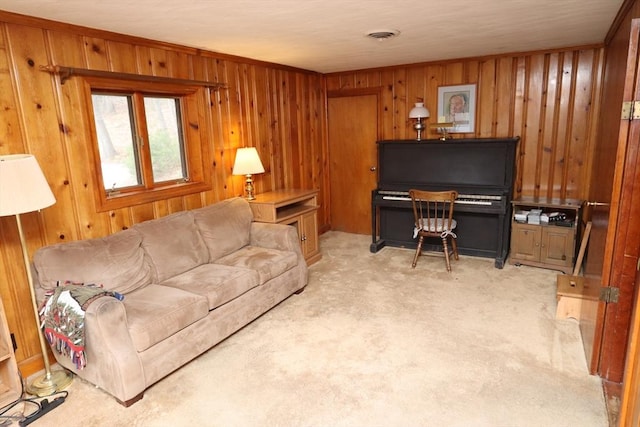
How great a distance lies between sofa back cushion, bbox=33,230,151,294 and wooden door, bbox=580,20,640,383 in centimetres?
283

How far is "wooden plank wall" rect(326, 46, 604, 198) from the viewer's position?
393cm

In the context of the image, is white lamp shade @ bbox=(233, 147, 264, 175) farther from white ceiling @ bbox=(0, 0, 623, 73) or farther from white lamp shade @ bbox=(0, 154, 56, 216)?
white lamp shade @ bbox=(0, 154, 56, 216)

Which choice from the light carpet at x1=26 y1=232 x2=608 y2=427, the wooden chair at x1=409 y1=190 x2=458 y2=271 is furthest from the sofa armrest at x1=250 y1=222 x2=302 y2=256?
the wooden chair at x1=409 y1=190 x2=458 y2=271

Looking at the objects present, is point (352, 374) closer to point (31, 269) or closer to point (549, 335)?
point (549, 335)

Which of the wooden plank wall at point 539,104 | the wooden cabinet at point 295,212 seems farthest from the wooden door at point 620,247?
the wooden cabinet at point 295,212

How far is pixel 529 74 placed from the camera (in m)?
4.14

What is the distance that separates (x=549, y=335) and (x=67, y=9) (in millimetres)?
3622

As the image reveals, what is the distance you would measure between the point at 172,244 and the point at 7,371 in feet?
3.93

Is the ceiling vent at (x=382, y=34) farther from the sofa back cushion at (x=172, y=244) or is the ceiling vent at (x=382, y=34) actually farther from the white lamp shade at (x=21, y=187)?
the white lamp shade at (x=21, y=187)

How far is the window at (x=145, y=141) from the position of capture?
2959 millimetres

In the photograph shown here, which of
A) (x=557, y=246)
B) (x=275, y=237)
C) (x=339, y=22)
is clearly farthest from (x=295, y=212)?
(x=557, y=246)

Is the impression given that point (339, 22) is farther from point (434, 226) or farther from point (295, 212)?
point (434, 226)

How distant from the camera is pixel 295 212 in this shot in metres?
4.09

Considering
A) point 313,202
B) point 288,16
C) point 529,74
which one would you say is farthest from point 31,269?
point 529,74
